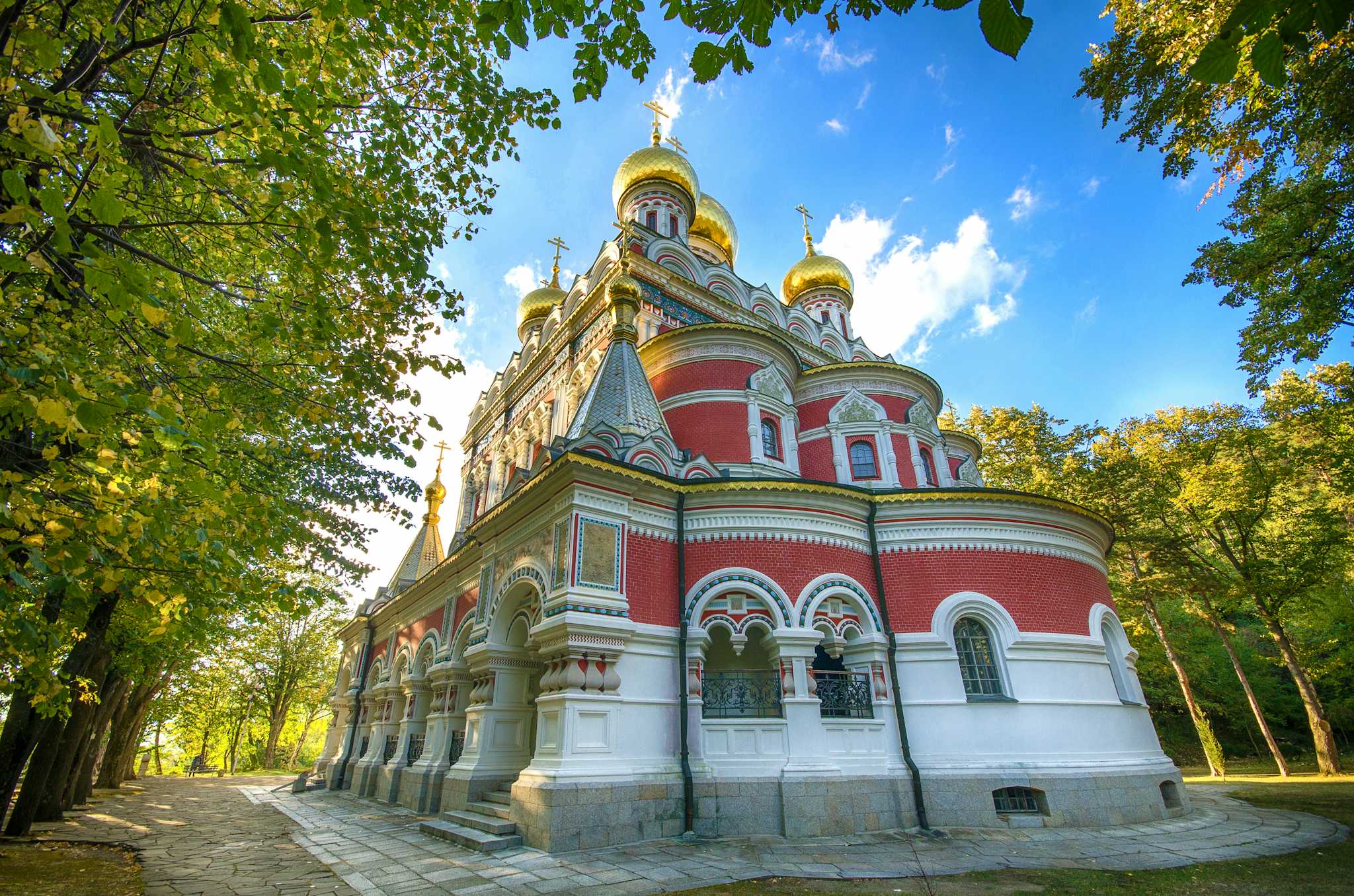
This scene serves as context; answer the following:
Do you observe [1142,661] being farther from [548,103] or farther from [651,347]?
[548,103]

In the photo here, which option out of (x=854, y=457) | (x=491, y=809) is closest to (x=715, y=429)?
(x=854, y=457)

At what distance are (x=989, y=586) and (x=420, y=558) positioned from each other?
1734 cm

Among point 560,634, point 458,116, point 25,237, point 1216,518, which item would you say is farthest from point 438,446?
point 1216,518

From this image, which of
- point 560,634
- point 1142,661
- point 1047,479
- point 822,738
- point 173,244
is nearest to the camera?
point 173,244

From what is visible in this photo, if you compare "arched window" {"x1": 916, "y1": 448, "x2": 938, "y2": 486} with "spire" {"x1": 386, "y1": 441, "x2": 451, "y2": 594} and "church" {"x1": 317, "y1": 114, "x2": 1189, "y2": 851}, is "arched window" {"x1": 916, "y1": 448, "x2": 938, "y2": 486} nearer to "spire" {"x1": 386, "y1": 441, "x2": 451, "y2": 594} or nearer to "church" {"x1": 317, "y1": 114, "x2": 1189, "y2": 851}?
"church" {"x1": 317, "y1": 114, "x2": 1189, "y2": 851}

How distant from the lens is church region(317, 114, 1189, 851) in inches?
359

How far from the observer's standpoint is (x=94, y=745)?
54.1 feet

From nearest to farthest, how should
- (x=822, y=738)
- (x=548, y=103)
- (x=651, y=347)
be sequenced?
(x=548, y=103) < (x=822, y=738) < (x=651, y=347)

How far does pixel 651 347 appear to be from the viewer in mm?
15969

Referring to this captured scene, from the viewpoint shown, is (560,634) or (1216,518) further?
(1216,518)

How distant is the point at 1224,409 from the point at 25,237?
88.6ft

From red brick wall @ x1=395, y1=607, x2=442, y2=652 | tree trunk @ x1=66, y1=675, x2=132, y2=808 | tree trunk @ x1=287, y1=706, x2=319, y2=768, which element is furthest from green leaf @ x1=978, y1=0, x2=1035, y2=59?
tree trunk @ x1=287, y1=706, x2=319, y2=768

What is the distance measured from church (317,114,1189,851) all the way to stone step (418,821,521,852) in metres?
0.04

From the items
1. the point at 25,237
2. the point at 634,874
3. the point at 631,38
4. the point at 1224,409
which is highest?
the point at 1224,409
